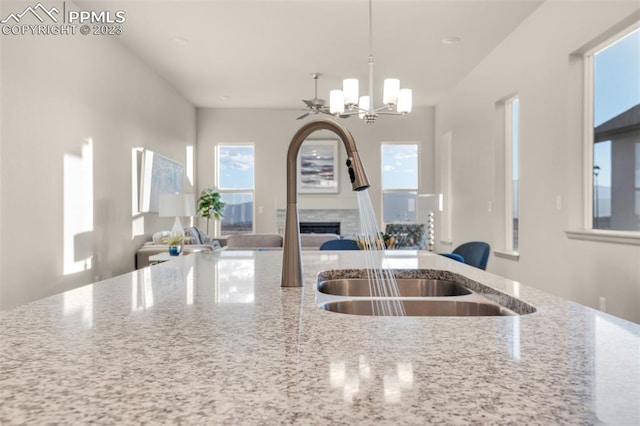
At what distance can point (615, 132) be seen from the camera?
3.43 m

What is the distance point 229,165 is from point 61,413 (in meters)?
8.64

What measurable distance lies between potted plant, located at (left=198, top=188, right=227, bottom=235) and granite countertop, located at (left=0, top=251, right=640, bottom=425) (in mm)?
7229

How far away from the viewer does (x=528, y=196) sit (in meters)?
4.63

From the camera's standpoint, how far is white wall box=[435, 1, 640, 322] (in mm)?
3371

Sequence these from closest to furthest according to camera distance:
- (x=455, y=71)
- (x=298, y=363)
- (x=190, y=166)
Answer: (x=298, y=363) < (x=455, y=71) < (x=190, y=166)

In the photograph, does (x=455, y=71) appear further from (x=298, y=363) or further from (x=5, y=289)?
(x=298, y=363)

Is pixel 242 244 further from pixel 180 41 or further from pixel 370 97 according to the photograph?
pixel 180 41

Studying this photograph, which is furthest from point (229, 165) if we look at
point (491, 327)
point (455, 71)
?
point (491, 327)

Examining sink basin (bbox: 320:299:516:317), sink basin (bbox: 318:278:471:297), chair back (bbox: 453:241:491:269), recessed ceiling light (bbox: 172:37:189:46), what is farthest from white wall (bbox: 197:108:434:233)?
sink basin (bbox: 320:299:516:317)

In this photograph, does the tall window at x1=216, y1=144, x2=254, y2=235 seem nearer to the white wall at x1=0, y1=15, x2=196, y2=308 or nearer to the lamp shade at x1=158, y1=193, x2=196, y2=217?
the white wall at x1=0, y1=15, x2=196, y2=308

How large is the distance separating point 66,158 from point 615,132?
14.7 ft

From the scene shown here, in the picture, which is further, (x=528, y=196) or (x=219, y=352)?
(x=528, y=196)

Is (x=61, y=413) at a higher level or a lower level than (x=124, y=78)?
lower

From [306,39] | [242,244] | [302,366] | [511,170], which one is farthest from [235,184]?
[302,366]
